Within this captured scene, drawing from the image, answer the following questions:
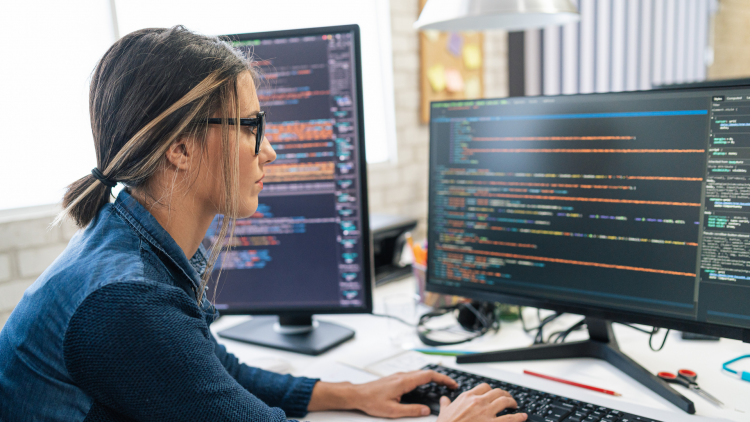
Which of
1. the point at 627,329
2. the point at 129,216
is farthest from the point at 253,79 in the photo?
the point at 627,329

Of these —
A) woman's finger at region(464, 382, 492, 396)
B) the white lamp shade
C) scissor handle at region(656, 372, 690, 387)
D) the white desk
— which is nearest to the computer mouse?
the white desk

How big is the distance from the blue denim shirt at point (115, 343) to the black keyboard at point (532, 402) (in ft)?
0.86

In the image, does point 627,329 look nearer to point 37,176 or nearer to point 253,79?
point 253,79

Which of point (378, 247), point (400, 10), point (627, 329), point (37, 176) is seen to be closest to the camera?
point (627, 329)

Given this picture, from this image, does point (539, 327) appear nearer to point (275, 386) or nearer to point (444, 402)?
point (444, 402)

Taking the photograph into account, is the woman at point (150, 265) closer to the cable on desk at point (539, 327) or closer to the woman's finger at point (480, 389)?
the woman's finger at point (480, 389)

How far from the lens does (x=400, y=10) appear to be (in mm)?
2682

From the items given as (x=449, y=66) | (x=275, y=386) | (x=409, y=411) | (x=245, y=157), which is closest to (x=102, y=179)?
(x=245, y=157)

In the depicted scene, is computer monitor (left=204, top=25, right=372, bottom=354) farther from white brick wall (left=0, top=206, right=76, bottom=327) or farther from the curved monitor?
white brick wall (left=0, top=206, right=76, bottom=327)

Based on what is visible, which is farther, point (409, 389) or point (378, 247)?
point (378, 247)

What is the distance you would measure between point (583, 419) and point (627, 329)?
1.58ft

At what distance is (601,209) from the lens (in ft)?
3.02

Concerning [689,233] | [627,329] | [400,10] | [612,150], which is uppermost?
[400,10]

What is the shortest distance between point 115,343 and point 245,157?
333 mm
